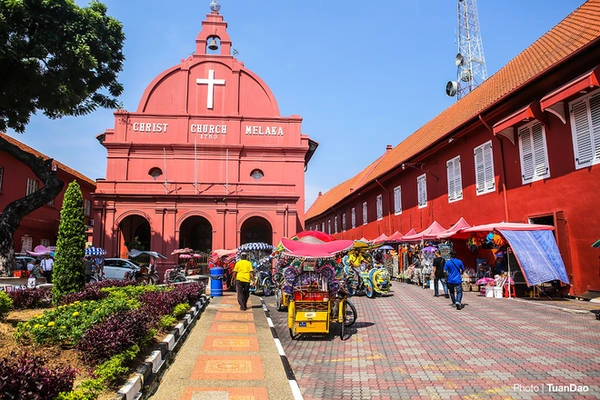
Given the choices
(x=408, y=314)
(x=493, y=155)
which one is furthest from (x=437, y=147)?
(x=408, y=314)

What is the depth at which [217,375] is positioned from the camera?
552 centimetres

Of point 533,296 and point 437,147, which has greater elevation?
point 437,147

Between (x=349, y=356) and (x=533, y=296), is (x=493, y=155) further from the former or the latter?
(x=349, y=356)

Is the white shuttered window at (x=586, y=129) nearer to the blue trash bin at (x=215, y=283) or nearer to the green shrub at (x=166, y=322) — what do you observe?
the green shrub at (x=166, y=322)

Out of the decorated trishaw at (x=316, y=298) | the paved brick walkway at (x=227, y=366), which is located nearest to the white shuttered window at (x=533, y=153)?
the decorated trishaw at (x=316, y=298)

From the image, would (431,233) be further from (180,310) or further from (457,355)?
(180,310)

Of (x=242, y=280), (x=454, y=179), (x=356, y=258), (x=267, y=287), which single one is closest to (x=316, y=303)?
(x=242, y=280)

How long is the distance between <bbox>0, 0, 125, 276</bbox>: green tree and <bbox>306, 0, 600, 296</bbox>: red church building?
1360 cm

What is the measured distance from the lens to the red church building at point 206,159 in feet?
71.7

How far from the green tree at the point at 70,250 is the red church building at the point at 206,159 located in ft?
34.1

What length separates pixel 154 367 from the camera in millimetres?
5441

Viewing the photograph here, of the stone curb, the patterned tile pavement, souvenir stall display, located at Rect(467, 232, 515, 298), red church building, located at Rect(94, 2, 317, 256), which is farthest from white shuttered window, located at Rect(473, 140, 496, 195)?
the stone curb

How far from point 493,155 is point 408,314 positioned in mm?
7076

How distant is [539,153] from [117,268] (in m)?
17.0
